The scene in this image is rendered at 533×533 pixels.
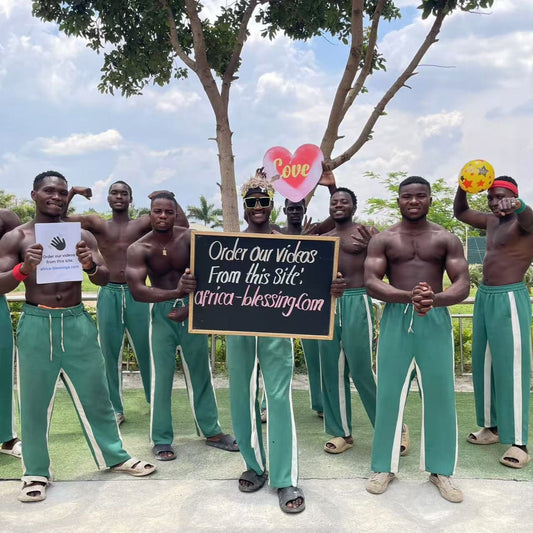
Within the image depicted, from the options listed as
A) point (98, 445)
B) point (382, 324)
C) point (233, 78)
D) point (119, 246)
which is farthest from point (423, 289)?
point (233, 78)

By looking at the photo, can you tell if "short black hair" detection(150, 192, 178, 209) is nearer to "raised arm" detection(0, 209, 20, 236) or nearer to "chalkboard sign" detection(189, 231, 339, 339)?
"chalkboard sign" detection(189, 231, 339, 339)

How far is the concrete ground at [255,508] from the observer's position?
339 centimetres

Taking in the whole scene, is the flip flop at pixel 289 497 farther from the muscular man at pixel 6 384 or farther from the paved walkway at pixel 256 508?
the muscular man at pixel 6 384

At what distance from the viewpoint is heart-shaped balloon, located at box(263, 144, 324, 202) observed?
17.2ft

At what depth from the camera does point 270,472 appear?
3756mm

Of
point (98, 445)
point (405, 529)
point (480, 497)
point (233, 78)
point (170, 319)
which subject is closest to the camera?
point (405, 529)

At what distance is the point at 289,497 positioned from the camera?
358 centimetres

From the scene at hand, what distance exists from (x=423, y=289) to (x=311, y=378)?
2.38 m

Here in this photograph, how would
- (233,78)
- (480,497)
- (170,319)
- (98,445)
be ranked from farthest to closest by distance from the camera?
1. (233,78)
2. (170,319)
3. (98,445)
4. (480,497)

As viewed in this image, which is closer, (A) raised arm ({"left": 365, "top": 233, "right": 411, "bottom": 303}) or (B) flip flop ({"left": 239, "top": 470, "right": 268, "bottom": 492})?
(A) raised arm ({"left": 365, "top": 233, "right": 411, "bottom": 303})

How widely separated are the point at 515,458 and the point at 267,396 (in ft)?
6.88

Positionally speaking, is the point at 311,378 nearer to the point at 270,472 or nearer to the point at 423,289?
the point at 270,472

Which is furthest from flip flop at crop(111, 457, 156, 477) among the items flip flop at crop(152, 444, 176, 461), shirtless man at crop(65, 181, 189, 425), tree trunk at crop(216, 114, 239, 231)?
tree trunk at crop(216, 114, 239, 231)

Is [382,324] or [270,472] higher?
[382,324]
